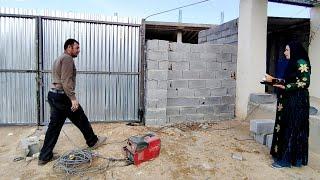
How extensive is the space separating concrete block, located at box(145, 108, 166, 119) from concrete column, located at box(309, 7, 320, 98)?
354 centimetres

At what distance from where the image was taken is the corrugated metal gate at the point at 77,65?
4875 millimetres

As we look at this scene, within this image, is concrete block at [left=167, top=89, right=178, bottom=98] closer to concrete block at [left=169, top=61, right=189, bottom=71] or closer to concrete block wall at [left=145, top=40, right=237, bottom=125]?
concrete block wall at [left=145, top=40, right=237, bottom=125]

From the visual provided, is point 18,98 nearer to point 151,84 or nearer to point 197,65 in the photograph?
point 151,84

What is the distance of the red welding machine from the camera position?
353 centimetres

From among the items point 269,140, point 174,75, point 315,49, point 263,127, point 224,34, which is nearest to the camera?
point 269,140

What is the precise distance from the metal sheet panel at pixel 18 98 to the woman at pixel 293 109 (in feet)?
13.2

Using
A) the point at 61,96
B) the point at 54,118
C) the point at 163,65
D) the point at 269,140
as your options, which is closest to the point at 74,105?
the point at 61,96

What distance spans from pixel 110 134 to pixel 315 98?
14.8ft

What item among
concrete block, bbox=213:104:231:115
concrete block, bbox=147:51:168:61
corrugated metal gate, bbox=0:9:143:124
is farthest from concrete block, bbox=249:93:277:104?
corrugated metal gate, bbox=0:9:143:124

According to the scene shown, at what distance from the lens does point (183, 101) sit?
5336mm

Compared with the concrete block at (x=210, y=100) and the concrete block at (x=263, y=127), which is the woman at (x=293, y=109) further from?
the concrete block at (x=210, y=100)

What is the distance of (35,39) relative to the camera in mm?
4848

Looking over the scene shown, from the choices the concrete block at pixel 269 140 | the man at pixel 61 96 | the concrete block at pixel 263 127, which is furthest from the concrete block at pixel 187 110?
the man at pixel 61 96

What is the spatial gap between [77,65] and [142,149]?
2.30 meters
